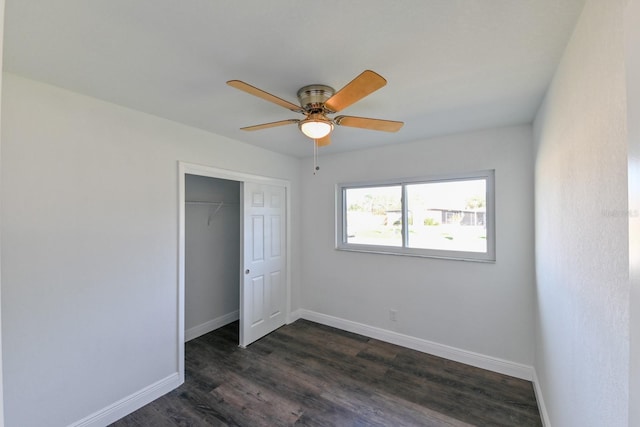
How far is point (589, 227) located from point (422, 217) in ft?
6.78

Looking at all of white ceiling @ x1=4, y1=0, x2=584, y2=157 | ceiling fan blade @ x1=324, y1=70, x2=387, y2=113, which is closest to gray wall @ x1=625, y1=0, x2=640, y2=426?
white ceiling @ x1=4, y1=0, x2=584, y2=157

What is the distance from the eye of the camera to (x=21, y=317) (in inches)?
69.6

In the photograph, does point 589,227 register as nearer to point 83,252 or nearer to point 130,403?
point 83,252

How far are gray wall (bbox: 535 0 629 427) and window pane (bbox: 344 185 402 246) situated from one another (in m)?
1.66

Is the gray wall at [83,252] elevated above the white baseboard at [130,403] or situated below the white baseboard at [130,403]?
above

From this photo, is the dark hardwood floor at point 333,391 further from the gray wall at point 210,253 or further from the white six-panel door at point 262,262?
the gray wall at point 210,253

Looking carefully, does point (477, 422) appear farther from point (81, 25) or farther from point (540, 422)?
point (81, 25)

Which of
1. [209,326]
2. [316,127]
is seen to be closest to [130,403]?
[209,326]

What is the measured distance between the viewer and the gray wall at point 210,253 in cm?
349

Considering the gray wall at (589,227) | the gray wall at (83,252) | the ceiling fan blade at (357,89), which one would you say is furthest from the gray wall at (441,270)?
the gray wall at (83,252)

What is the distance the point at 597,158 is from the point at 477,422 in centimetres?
202

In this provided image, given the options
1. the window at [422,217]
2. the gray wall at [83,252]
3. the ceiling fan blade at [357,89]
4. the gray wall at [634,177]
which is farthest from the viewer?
the window at [422,217]

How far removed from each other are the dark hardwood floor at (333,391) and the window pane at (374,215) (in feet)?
4.03

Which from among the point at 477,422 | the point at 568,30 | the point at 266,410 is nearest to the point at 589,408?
the point at 477,422
